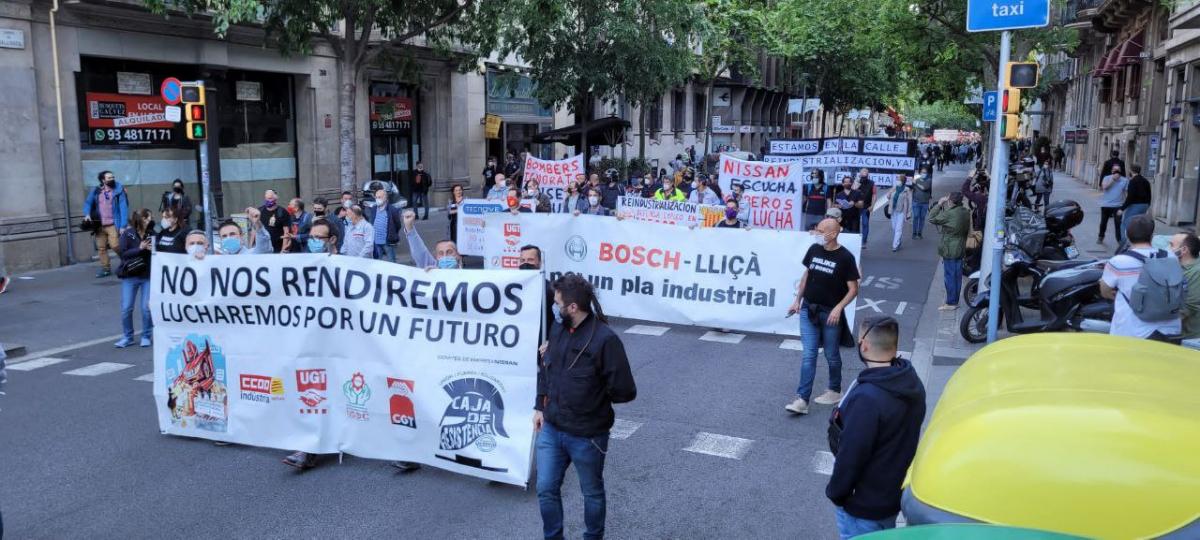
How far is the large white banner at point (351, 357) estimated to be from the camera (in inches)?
247

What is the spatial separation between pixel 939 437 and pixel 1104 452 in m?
0.58

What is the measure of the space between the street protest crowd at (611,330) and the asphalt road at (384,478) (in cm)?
43

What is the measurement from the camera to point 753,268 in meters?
11.4

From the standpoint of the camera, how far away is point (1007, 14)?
1072 cm

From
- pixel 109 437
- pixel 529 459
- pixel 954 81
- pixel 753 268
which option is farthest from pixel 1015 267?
pixel 954 81

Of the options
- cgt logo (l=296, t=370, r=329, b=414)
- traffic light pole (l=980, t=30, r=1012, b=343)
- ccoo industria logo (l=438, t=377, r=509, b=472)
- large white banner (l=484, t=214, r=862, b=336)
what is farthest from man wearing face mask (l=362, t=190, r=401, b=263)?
traffic light pole (l=980, t=30, r=1012, b=343)

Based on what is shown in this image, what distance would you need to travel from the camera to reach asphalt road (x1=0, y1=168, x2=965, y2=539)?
233 inches

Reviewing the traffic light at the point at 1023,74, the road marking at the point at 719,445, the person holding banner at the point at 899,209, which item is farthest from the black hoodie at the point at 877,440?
the person holding banner at the point at 899,209

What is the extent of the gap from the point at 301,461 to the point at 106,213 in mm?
12196

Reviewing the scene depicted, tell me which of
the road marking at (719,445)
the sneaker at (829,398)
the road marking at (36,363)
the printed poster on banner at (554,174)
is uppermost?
the printed poster on banner at (554,174)

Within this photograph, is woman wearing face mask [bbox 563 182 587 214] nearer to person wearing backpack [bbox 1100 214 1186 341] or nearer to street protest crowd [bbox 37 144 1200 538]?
street protest crowd [bbox 37 144 1200 538]

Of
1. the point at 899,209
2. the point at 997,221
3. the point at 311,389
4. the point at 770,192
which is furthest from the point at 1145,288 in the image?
the point at 899,209

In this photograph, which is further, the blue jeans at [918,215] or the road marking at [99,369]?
the blue jeans at [918,215]

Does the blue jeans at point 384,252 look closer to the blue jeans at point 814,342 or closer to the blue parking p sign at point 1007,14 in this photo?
the blue jeans at point 814,342
